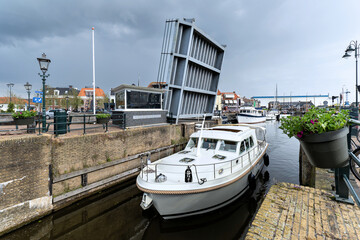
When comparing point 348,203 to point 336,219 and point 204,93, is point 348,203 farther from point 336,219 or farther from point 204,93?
point 204,93

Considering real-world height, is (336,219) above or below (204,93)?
below

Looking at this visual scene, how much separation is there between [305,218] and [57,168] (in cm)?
834

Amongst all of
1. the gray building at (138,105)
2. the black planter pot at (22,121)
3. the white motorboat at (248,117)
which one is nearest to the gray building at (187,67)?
the gray building at (138,105)

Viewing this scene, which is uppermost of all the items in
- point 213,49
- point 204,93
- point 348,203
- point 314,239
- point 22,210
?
point 213,49

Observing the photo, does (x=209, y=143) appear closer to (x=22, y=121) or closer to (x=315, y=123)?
(x=315, y=123)

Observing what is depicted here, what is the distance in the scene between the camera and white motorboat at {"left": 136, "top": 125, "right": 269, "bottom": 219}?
18.8ft

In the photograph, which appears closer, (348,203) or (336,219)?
(336,219)

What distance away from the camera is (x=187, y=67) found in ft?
50.8

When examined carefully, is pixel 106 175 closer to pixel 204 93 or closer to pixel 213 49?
pixel 204 93

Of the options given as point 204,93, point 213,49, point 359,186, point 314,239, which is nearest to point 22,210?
point 314,239

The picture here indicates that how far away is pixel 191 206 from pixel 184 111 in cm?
1181

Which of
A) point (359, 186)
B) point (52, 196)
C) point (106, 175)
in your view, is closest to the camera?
point (359, 186)

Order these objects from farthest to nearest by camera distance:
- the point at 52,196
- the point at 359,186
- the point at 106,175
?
the point at 106,175 < the point at 52,196 < the point at 359,186

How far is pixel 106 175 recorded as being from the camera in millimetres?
9086
